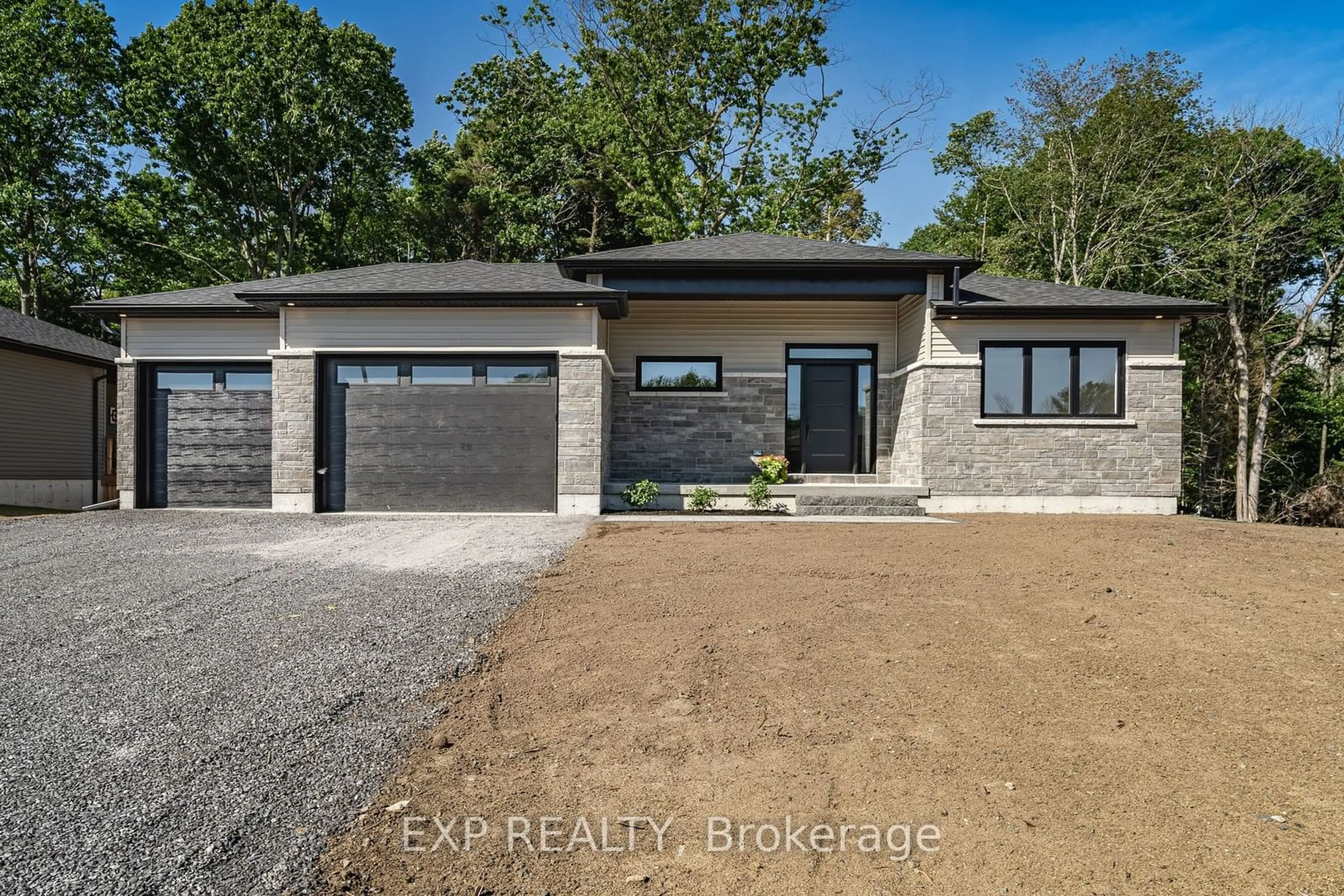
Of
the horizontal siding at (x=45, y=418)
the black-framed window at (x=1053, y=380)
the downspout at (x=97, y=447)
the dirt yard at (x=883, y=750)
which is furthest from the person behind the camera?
the downspout at (x=97, y=447)

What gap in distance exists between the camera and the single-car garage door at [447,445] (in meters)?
9.28

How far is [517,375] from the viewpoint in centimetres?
936

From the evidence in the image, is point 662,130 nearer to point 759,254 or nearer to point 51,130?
point 759,254

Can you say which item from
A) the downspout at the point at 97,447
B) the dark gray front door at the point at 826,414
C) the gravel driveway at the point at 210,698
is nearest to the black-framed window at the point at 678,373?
the dark gray front door at the point at 826,414

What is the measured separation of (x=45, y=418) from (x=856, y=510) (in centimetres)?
1636

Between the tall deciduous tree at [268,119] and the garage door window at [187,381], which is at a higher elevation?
the tall deciduous tree at [268,119]

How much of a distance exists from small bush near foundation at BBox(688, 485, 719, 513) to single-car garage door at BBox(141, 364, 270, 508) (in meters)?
6.59

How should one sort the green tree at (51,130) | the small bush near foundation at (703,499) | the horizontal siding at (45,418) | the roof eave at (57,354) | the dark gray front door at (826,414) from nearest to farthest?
the small bush near foundation at (703,499) → the dark gray front door at (826,414) → the roof eave at (57,354) → the horizontal siding at (45,418) → the green tree at (51,130)

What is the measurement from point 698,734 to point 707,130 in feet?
64.2

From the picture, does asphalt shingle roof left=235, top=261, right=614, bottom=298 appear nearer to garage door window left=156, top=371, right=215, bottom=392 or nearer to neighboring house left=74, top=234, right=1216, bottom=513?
neighboring house left=74, top=234, right=1216, bottom=513

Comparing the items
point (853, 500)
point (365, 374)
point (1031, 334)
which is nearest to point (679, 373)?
point (853, 500)

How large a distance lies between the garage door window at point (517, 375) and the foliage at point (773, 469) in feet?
12.3

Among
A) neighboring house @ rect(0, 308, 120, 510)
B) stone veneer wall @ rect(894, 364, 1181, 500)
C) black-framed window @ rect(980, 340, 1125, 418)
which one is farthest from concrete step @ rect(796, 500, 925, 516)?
neighboring house @ rect(0, 308, 120, 510)

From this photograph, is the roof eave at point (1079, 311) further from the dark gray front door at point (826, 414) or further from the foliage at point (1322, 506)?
the foliage at point (1322, 506)
